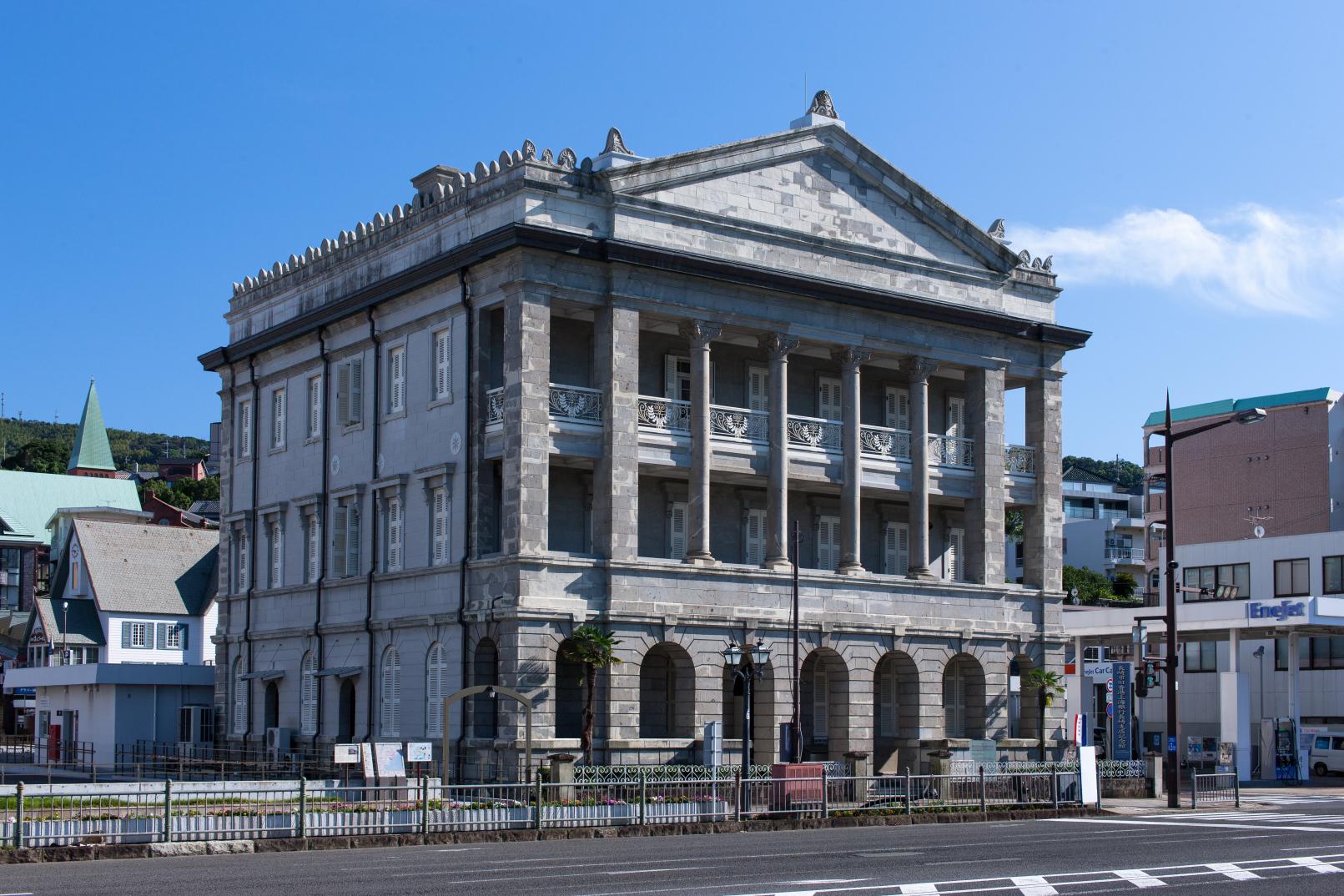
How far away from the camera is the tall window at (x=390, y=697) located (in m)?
46.8

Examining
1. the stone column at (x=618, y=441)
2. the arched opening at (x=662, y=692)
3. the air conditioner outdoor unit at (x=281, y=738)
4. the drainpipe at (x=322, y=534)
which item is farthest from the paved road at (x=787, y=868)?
the air conditioner outdoor unit at (x=281, y=738)

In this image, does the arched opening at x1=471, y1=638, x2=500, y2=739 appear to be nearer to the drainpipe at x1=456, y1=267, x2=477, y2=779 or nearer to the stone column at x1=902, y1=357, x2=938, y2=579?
the drainpipe at x1=456, y1=267, x2=477, y2=779

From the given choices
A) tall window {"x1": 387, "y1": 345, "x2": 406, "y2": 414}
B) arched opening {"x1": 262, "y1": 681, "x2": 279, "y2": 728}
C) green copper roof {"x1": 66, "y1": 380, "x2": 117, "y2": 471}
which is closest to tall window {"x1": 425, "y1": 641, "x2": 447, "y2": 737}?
tall window {"x1": 387, "y1": 345, "x2": 406, "y2": 414}

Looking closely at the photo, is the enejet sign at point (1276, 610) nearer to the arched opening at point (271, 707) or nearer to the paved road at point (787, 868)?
the paved road at point (787, 868)

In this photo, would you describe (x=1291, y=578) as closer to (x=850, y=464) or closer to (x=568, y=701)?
(x=850, y=464)

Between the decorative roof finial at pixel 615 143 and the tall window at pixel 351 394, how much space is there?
10174 millimetres

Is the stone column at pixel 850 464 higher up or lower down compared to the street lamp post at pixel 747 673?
higher up

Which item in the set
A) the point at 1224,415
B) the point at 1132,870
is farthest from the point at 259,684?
the point at 1224,415

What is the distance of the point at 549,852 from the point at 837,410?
27.2 m

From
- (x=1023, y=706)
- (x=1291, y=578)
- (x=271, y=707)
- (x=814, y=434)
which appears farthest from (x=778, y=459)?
(x=1291, y=578)

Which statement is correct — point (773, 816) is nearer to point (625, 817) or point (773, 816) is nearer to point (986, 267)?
point (625, 817)

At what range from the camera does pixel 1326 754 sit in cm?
6538

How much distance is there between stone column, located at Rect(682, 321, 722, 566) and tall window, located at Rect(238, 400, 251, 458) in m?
17.9

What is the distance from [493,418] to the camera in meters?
44.8
